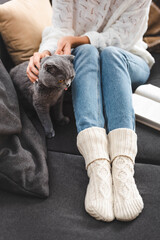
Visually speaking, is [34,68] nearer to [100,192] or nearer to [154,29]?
[100,192]

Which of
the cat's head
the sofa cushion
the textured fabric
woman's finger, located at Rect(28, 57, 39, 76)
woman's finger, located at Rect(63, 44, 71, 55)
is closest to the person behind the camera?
the sofa cushion

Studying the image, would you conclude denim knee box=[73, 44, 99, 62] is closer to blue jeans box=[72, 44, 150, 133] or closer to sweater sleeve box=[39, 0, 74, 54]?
blue jeans box=[72, 44, 150, 133]

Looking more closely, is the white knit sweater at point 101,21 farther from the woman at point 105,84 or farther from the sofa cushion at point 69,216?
the sofa cushion at point 69,216

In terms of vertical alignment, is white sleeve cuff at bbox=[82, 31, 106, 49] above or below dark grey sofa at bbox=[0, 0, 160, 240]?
above

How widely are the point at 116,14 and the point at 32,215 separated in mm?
1142

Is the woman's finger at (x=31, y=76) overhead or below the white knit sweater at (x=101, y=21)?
below

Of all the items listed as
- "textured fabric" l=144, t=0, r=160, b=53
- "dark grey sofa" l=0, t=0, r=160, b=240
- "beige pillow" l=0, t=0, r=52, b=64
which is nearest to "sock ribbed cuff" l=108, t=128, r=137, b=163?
"dark grey sofa" l=0, t=0, r=160, b=240

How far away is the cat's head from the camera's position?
3.07ft

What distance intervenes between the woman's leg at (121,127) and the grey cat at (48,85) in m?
0.20

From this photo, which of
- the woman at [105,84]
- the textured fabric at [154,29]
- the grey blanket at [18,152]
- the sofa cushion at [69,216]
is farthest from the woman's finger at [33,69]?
the textured fabric at [154,29]

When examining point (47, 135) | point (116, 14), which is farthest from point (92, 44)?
point (47, 135)

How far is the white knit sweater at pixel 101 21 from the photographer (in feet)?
4.22

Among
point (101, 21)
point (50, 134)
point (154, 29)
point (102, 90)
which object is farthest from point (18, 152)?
point (154, 29)

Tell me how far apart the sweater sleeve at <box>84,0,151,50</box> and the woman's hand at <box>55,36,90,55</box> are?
0.04 m
